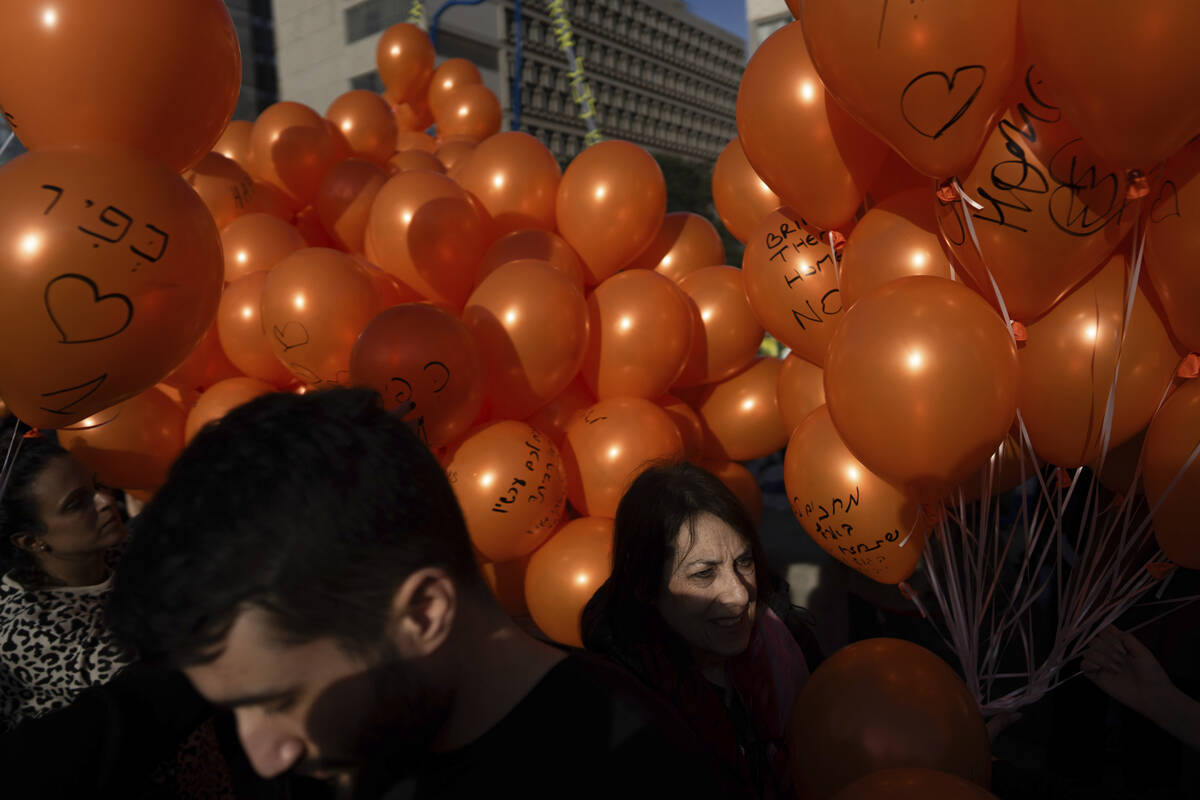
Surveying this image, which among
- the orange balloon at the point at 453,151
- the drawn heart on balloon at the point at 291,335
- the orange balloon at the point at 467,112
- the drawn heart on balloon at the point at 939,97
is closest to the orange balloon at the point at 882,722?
the drawn heart on balloon at the point at 939,97

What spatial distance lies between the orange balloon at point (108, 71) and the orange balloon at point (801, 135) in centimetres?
126

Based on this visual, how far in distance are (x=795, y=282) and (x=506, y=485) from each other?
3.66 feet

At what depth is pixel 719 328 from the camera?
10.5 feet

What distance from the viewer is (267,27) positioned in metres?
32.8

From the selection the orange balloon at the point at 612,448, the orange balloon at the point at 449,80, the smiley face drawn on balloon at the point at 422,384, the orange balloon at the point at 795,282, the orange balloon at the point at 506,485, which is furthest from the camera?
the orange balloon at the point at 449,80

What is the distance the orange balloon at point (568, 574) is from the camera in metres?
2.65

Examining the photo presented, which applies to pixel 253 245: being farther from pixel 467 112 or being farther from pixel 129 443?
pixel 467 112

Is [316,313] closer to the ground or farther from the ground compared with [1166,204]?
closer to the ground

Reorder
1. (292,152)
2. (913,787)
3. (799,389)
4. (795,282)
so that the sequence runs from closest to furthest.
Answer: (913,787) < (795,282) < (799,389) < (292,152)

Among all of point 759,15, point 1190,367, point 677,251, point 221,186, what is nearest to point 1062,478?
point 1190,367

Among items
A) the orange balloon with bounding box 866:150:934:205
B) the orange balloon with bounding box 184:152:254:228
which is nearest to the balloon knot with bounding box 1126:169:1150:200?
the orange balloon with bounding box 866:150:934:205

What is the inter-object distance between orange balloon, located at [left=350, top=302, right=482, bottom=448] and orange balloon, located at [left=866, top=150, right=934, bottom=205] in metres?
1.30

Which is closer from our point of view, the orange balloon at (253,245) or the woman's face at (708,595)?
the woman's face at (708,595)

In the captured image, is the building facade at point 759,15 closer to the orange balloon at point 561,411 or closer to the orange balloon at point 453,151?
the orange balloon at point 453,151
